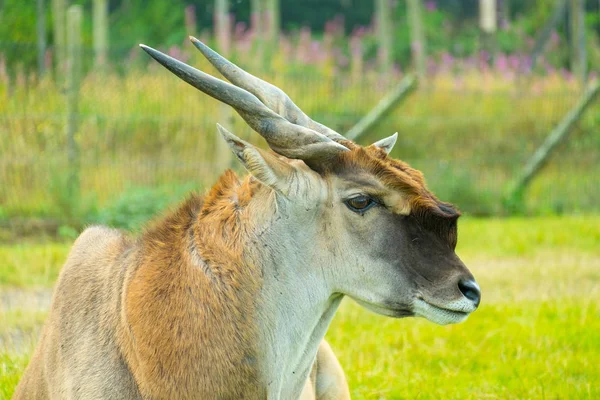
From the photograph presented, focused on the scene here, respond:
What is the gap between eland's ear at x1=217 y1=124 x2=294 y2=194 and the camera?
11.5ft

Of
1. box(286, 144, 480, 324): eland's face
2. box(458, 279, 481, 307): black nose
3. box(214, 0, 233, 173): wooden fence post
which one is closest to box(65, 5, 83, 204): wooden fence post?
box(214, 0, 233, 173): wooden fence post

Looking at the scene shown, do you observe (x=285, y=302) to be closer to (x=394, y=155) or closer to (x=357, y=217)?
(x=357, y=217)

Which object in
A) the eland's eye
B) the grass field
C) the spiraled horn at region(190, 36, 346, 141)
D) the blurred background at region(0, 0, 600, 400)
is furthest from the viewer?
the blurred background at region(0, 0, 600, 400)

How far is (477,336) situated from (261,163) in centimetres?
358

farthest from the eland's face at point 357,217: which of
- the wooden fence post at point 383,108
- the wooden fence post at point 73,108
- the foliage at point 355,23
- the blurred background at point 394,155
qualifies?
the foliage at point 355,23

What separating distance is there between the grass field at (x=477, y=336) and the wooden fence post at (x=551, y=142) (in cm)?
346

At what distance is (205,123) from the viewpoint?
37.3 feet

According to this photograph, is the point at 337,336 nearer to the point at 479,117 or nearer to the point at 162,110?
the point at 162,110

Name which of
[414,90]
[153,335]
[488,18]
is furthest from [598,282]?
[488,18]

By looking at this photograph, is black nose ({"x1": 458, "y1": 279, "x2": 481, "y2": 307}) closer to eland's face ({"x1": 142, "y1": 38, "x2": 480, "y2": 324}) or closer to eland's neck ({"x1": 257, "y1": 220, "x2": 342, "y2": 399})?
eland's face ({"x1": 142, "y1": 38, "x2": 480, "y2": 324})

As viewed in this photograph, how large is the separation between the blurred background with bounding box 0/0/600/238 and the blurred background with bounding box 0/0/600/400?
0.02 meters

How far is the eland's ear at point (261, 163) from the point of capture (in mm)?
3514

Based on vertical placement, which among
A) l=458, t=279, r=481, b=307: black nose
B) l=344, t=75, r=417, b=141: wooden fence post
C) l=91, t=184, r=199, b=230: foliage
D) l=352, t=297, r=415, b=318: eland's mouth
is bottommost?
l=91, t=184, r=199, b=230: foliage

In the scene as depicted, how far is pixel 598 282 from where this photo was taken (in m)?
8.59
